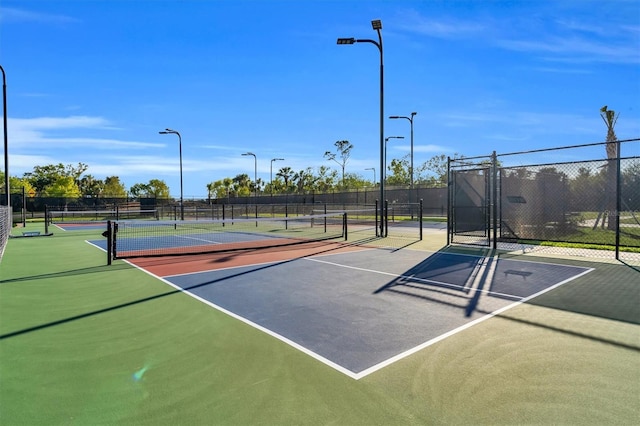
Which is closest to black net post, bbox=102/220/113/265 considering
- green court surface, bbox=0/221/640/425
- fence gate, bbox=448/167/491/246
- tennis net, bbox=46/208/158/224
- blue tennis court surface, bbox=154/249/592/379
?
blue tennis court surface, bbox=154/249/592/379

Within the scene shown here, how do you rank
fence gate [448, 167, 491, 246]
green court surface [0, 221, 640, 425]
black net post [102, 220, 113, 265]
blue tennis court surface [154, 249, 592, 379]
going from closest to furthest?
green court surface [0, 221, 640, 425] → blue tennis court surface [154, 249, 592, 379] → black net post [102, 220, 113, 265] → fence gate [448, 167, 491, 246]

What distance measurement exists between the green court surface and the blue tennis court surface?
270 millimetres

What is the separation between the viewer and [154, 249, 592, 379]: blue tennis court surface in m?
4.46

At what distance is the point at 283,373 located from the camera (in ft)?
12.0

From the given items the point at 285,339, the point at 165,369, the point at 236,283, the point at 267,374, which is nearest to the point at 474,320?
the point at 285,339

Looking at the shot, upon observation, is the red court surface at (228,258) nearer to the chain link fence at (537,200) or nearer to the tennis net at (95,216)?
Answer: the chain link fence at (537,200)

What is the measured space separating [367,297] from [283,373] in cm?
301

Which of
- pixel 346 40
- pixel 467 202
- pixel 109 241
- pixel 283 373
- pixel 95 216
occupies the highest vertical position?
pixel 346 40

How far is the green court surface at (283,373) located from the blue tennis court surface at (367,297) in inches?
10.6

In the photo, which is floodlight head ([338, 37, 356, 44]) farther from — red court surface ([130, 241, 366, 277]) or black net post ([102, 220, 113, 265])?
black net post ([102, 220, 113, 265])

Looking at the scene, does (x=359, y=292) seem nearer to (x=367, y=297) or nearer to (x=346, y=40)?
(x=367, y=297)

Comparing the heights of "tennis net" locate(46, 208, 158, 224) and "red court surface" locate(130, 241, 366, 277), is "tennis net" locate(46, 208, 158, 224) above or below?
above

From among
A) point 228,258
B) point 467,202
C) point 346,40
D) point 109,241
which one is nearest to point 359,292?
Answer: point 228,258

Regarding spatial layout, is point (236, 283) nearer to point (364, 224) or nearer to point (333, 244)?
point (333, 244)
